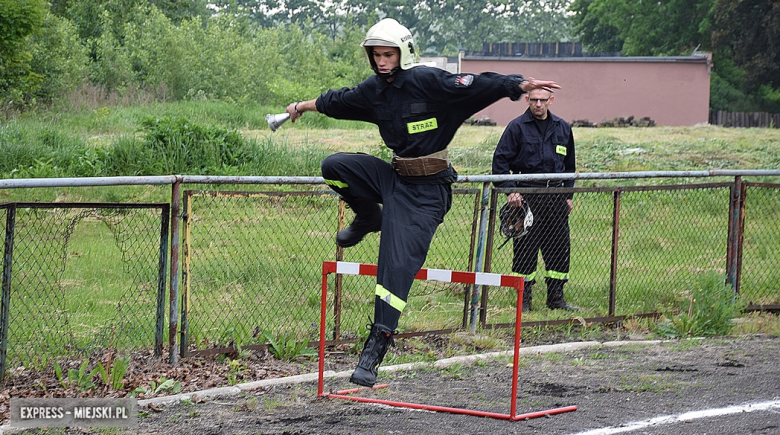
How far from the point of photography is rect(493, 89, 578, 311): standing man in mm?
8031

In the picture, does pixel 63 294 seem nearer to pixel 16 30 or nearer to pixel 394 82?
pixel 394 82

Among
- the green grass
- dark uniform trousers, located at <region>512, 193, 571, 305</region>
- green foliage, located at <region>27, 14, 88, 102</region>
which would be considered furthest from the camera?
green foliage, located at <region>27, 14, 88, 102</region>

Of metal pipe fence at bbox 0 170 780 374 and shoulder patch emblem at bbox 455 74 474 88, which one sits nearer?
shoulder patch emblem at bbox 455 74 474 88

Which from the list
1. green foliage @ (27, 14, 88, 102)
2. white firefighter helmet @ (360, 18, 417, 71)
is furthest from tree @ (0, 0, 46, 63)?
white firefighter helmet @ (360, 18, 417, 71)

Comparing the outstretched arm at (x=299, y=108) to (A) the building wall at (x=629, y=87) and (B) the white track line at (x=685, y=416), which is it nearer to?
(B) the white track line at (x=685, y=416)

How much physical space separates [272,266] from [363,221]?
2205mm

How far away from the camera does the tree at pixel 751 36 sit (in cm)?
4316

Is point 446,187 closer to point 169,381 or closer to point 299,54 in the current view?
point 169,381

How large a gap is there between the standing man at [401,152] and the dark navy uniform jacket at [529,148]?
2.77 m

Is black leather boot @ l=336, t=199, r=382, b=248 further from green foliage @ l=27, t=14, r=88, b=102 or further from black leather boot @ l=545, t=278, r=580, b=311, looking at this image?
green foliage @ l=27, t=14, r=88, b=102

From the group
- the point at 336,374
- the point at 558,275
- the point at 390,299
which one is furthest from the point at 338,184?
the point at 558,275

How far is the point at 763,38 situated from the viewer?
44406 millimetres

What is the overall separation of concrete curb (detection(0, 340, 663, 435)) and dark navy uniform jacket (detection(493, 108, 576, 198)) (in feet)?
6.34

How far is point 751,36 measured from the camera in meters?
44.6
